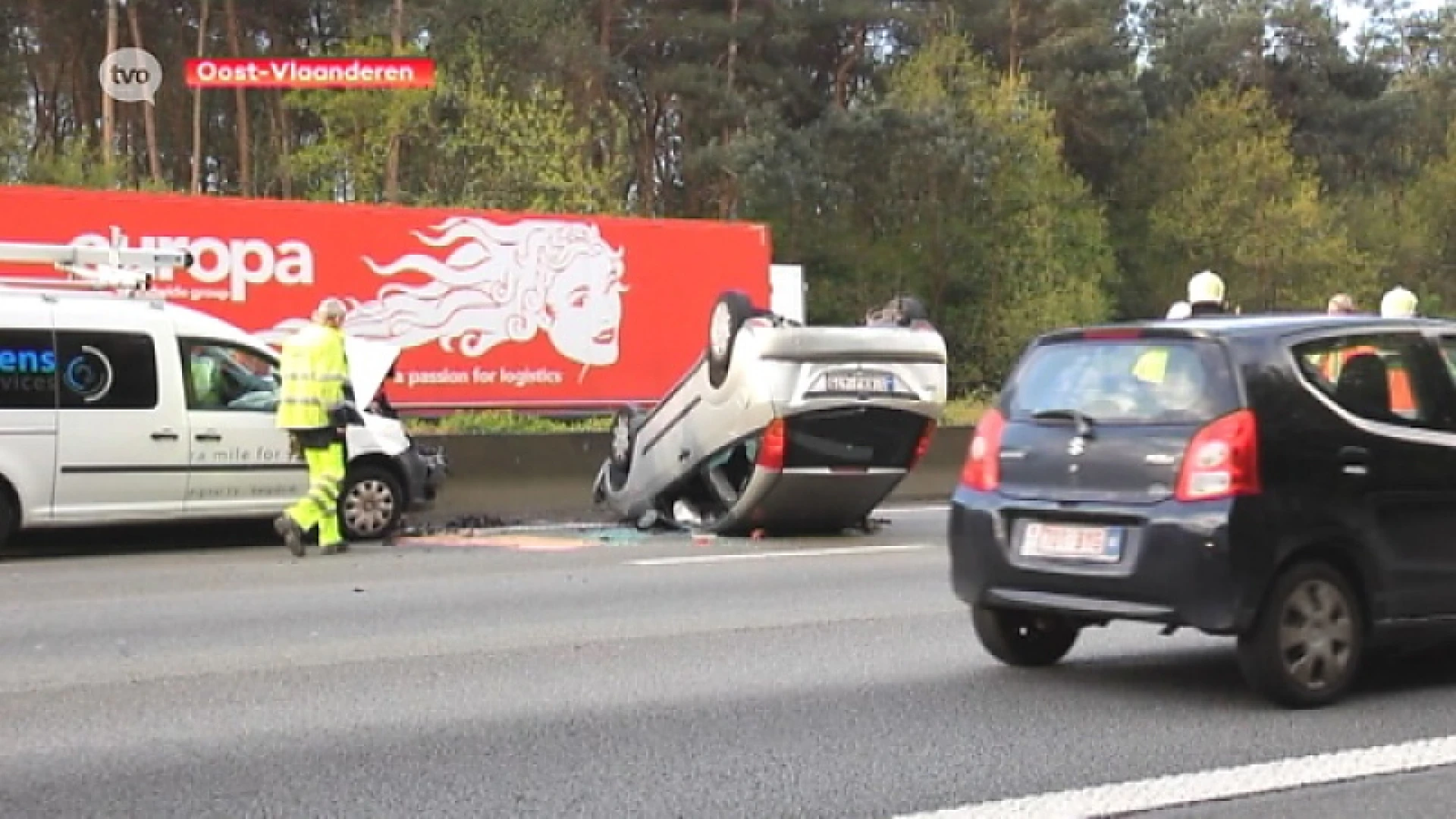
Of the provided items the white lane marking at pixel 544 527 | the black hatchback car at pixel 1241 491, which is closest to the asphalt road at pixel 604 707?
the black hatchback car at pixel 1241 491

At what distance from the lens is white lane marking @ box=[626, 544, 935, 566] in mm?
11727

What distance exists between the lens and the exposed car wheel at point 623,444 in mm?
14219

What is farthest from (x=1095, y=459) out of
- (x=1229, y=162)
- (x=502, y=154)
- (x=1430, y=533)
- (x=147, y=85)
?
(x=1229, y=162)

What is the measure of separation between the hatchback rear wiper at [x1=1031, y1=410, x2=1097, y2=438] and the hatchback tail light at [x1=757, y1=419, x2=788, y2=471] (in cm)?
523

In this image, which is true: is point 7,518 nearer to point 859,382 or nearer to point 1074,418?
point 859,382

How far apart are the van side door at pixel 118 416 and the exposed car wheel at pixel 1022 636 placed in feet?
23.5

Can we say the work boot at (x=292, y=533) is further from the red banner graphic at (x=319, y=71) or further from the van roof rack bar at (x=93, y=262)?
the red banner graphic at (x=319, y=71)

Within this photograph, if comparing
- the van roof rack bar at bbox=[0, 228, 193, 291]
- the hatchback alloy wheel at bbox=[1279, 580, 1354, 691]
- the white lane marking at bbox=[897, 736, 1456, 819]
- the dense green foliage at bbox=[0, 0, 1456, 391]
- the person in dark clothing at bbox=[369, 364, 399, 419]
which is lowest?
the white lane marking at bbox=[897, 736, 1456, 819]

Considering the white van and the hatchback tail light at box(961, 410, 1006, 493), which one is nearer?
the hatchback tail light at box(961, 410, 1006, 493)

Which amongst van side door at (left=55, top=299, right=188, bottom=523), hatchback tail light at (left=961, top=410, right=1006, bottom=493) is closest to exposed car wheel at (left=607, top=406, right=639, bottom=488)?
van side door at (left=55, top=299, right=188, bottom=523)

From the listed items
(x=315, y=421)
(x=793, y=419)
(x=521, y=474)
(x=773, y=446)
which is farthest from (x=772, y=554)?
(x=521, y=474)

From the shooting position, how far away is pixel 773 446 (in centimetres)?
1240

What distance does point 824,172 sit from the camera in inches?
1626

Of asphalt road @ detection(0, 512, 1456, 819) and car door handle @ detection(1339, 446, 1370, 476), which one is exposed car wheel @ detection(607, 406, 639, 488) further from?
car door handle @ detection(1339, 446, 1370, 476)
